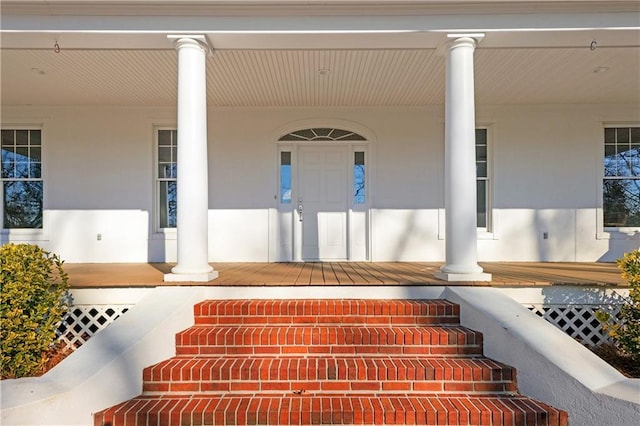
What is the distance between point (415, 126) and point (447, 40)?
8.06 feet

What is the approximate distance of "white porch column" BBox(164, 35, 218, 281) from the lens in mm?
3910

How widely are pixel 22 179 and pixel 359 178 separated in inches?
225

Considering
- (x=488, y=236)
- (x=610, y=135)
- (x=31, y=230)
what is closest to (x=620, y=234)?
(x=610, y=135)

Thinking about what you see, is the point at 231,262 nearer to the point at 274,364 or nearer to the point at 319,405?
the point at 274,364

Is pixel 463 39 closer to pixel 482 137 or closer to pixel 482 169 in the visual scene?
pixel 482 137

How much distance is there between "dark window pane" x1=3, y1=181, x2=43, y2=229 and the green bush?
153 inches

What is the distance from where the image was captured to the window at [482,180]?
6.52 metres

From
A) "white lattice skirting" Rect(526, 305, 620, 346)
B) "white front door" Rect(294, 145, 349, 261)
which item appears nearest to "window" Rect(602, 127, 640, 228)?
"white lattice skirting" Rect(526, 305, 620, 346)

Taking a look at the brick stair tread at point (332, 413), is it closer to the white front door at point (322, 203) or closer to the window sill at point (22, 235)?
the white front door at point (322, 203)

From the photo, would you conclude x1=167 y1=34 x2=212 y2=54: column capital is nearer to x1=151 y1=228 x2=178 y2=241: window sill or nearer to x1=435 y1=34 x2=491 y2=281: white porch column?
x1=435 y1=34 x2=491 y2=281: white porch column

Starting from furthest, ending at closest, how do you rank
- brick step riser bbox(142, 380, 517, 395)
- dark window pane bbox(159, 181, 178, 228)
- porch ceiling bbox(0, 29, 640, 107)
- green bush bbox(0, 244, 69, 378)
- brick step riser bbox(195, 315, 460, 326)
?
dark window pane bbox(159, 181, 178, 228)
porch ceiling bbox(0, 29, 640, 107)
brick step riser bbox(195, 315, 460, 326)
green bush bbox(0, 244, 69, 378)
brick step riser bbox(142, 380, 517, 395)

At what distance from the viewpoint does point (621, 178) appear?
6391mm

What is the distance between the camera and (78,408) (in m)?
2.43

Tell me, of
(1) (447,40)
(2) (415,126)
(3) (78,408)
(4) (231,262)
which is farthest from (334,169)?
(3) (78,408)
